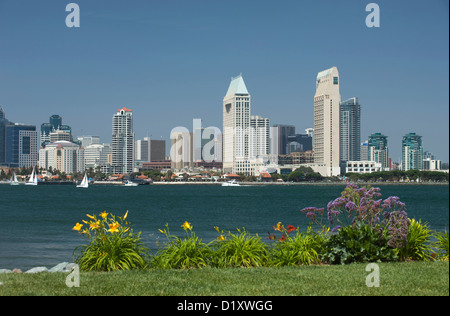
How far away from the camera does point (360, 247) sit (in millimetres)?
11008

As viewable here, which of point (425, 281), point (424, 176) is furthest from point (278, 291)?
point (424, 176)

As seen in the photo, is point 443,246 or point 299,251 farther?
point 443,246

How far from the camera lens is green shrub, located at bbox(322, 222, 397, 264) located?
1102cm

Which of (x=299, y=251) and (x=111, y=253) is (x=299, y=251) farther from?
(x=111, y=253)

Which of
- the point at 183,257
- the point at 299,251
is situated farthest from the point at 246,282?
the point at 299,251

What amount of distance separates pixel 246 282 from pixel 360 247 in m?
3.11

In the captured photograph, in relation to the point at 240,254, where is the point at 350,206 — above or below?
above

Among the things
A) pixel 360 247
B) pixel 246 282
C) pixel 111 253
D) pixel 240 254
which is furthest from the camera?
pixel 240 254

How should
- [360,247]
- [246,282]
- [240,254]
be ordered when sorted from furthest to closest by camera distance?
[240,254]
[360,247]
[246,282]

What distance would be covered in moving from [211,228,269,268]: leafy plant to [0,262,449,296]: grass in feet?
2.24

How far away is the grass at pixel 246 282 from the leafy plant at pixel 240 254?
2.24ft

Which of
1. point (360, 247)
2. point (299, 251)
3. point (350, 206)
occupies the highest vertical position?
point (350, 206)
